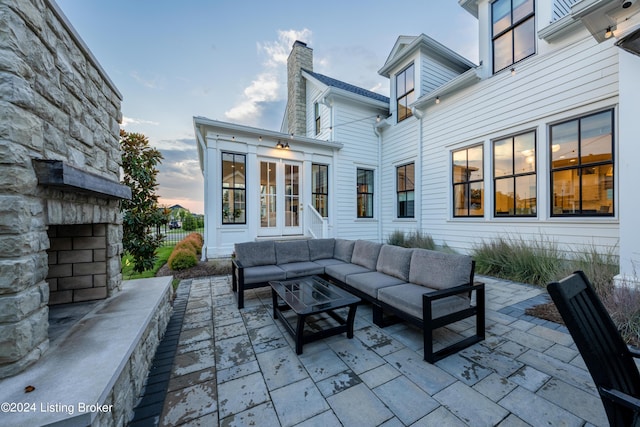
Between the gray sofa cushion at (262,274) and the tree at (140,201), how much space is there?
6.24 feet

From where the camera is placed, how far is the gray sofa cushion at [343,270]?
3748 mm

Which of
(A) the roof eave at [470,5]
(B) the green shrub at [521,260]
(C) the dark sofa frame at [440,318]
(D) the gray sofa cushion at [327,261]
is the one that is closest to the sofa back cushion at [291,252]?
(D) the gray sofa cushion at [327,261]

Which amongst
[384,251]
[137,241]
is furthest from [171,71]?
[384,251]

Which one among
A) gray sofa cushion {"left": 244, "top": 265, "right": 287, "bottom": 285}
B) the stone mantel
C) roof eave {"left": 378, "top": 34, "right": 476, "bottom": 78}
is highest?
roof eave {"left": 378, "top": 34, "right": 476, "bottom": 78}

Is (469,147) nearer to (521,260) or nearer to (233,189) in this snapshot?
(521,260)

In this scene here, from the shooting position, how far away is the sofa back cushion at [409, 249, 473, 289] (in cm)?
270

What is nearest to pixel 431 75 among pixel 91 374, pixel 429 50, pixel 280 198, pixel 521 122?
pixel 429 50

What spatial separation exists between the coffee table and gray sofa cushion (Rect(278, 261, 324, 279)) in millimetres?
555

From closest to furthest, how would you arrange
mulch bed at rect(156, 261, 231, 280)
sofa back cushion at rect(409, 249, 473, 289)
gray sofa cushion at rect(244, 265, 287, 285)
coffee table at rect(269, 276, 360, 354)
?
coffee table at rect(269, 276, 360, 354)
sofa back cushion at rect(409, 249, 473, 289)
gray sofa cushion at rect(244, 265, 287, 285)
mulch bed at rect(156, 261, 231, 280)

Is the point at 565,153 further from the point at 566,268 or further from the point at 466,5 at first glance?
the point at 466,5

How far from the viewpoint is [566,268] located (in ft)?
13.7

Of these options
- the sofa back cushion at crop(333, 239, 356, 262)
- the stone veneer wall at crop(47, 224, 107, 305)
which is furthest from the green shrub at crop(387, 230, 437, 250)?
the stone veneer wall at crop(47, 224, 107, 305)

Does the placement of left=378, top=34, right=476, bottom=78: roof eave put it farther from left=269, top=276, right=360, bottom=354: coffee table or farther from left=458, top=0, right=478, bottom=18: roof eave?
left=269, top=276, right=360, bottom=354: coffee table

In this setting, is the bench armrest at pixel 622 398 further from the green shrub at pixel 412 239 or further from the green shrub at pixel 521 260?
the green shrub at pixel 412 239
